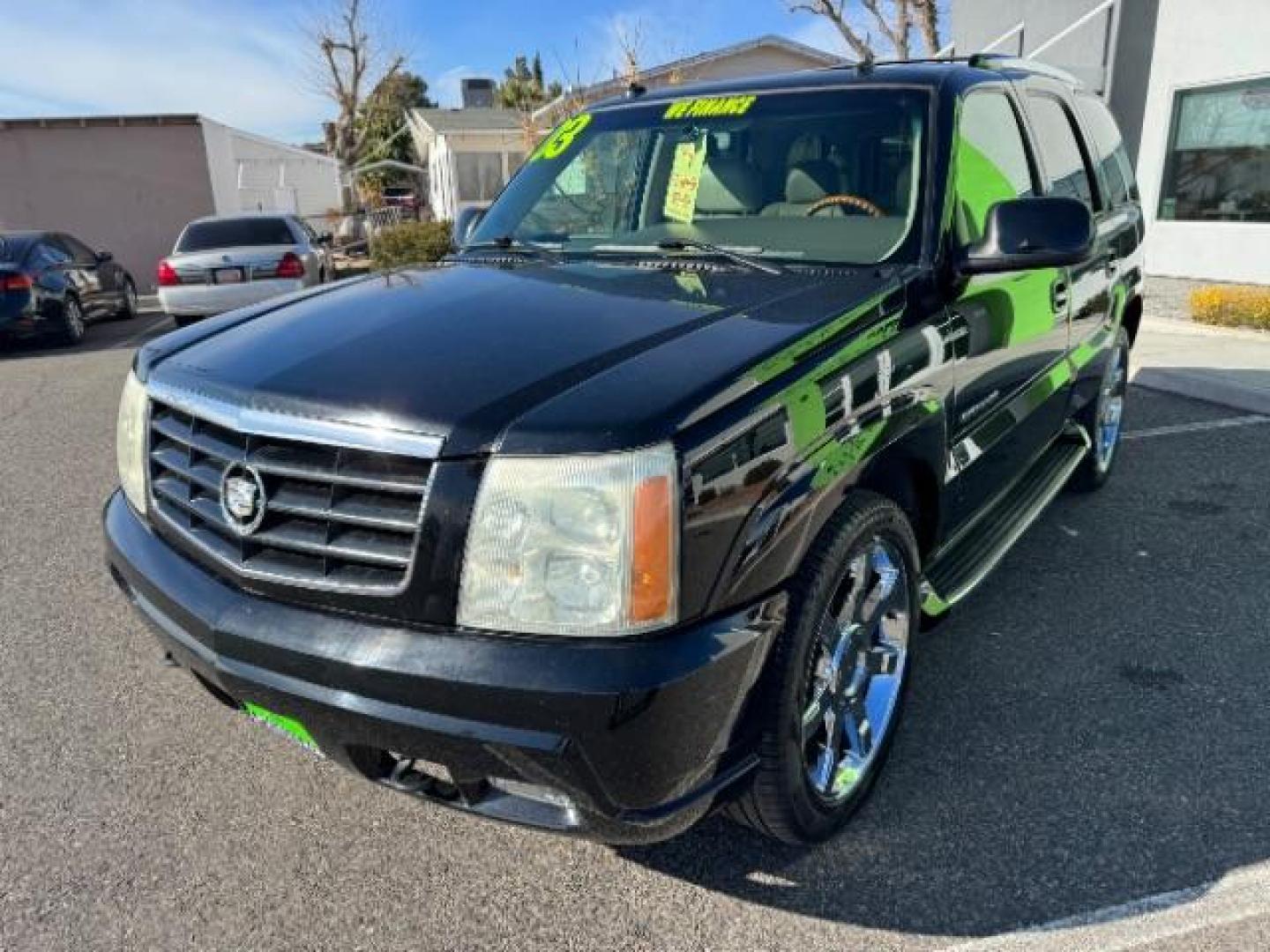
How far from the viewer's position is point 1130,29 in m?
12.7

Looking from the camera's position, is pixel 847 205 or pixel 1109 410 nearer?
pixel 847 205

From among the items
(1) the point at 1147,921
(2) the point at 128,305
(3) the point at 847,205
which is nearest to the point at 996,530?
(3) the point at 847,205

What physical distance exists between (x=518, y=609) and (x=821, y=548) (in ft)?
2.43

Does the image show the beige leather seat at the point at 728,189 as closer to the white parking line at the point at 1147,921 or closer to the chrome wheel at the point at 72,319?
the white parking line at the point at 1147,921

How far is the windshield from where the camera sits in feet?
9.86

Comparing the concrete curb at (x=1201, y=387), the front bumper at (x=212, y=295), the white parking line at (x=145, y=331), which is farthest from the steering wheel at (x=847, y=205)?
the white parking line at (x=145, y=331)

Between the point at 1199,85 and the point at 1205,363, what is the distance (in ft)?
20.1

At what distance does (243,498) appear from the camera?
82.1 inches

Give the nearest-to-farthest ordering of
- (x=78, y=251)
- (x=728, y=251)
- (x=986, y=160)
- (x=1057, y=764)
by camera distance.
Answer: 1. (x=1057, y=764)
2. (x=728, y=251)
3. (x=986, y=160)
4. (x=78, y=251)

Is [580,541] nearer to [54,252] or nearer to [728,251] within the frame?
[728,251]

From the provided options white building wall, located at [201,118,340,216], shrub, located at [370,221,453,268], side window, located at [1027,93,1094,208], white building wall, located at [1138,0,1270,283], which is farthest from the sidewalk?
white building wall, located at [201,118,340,216]

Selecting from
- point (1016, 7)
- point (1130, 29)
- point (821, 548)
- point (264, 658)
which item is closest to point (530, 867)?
point (264, 658)

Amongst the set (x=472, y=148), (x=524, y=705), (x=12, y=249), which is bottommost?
(x=524, y=705)

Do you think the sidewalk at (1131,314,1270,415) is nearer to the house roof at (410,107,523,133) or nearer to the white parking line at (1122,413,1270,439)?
the white parking line at (1122,413,1270,439)
